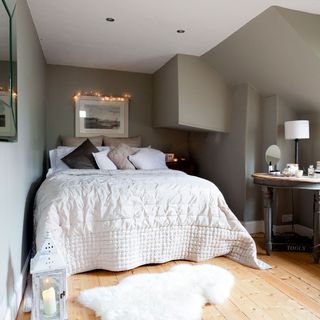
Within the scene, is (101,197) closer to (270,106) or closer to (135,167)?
(135,167)

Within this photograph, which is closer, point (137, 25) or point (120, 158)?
point (137, 25)

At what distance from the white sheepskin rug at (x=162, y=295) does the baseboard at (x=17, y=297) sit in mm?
407

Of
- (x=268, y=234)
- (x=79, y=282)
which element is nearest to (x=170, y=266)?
(x=79, y=282)

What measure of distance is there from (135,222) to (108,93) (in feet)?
8.78

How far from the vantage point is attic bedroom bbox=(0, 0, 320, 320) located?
6.54 ft

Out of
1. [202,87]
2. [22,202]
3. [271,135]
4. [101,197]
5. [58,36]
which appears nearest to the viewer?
[22,202]

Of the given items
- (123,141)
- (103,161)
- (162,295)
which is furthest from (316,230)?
(123,141)

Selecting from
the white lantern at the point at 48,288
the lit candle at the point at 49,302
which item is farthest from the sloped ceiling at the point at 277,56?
the lit candle at the point at 49,302

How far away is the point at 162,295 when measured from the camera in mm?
2131

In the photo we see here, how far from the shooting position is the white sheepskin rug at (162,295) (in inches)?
75.0

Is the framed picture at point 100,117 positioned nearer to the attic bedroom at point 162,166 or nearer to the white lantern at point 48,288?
the attic bedroom at point 162,166

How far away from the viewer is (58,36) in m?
3.33

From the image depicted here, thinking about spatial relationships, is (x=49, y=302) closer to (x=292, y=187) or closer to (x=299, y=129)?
(x=292, y=187)

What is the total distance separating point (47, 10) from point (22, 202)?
1707 millimetres
